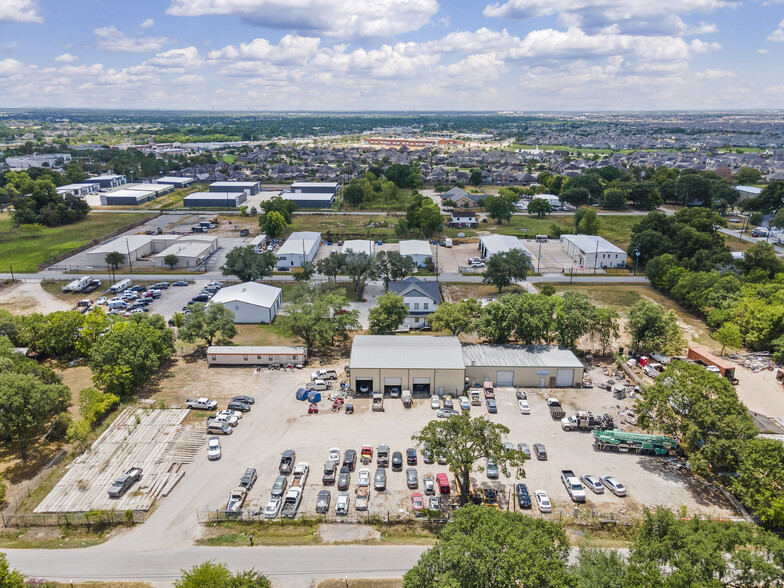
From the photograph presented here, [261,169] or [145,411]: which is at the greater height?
[261,169]

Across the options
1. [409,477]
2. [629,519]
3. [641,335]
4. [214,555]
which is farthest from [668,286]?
[214,555]

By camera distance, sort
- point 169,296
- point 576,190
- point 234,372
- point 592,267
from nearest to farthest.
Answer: point 234,372 → point 169,296 → point 592,267 → point 576,190

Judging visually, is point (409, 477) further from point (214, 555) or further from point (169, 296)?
point (169, 296)

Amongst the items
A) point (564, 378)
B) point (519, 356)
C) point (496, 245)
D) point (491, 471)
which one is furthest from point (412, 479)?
point (496, 245)

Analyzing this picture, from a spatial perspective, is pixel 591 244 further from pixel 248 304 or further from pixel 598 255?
pixel 248 304

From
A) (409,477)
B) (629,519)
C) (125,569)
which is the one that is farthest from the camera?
(409,477)

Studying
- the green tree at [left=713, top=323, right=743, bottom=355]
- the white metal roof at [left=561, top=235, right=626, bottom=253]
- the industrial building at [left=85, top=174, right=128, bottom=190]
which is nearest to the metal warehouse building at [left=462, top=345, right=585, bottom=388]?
the green tree at [left=713, top=323, right=743, bottom=355]

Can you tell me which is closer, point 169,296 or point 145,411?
point 145,411
